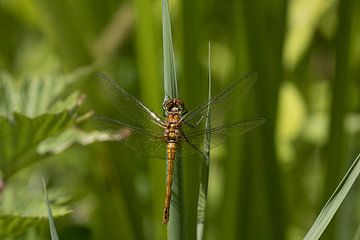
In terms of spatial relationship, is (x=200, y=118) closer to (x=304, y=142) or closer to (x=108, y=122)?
(x=108, y=122)

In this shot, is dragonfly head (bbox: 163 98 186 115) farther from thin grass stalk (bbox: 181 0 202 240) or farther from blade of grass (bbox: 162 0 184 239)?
blade of grass (bbox: 162 0 184 239)

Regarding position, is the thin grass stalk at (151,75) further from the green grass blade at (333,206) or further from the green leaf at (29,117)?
the green grass blade at (333,206)

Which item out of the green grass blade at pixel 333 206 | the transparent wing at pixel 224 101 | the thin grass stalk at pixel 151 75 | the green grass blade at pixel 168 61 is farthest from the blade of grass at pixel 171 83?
the thin grass stalk at pixel 151 75

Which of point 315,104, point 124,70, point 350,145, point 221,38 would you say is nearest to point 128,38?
point 124,70

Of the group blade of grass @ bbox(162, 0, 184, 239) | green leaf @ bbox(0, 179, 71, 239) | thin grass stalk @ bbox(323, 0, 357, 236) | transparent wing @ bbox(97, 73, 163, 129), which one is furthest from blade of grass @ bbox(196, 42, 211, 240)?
thin grass stalk @ bbox(323, 0, 357, 236)

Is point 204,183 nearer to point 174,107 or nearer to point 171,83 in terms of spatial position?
point 171,83

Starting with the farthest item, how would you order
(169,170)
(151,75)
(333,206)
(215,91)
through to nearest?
(215,91) < (151,75) < (169,170) < (333,206)

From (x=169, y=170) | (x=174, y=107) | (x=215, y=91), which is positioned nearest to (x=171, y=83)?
(x=169, y=170)

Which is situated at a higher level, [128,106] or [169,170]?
[128,106]

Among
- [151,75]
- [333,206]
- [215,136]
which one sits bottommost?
[333,206]
